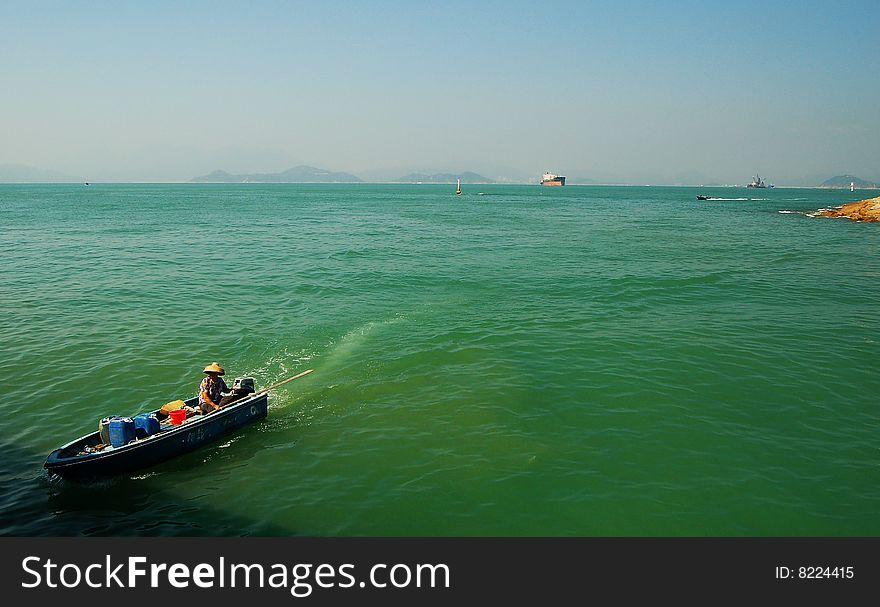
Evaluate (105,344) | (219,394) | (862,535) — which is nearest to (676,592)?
(862,535)

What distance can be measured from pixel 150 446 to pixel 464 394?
9671 mm

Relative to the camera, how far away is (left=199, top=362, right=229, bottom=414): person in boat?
1638 cm

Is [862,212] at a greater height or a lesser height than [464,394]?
greater

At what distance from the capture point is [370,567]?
33.7 ft

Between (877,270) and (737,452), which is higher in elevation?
(877,270)

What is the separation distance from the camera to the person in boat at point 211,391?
16.4 m

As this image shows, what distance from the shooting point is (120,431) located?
1420 cm

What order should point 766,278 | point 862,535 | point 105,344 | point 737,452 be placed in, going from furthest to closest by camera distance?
point 766,278
point 105,344
point 737,452
point 862,535

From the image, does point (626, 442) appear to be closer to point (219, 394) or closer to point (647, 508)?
point (647, 508)

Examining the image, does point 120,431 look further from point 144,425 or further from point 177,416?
point 177,416

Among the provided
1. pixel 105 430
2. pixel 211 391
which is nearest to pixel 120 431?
pixel 105 430

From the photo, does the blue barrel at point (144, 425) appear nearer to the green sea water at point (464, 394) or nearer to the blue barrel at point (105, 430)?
the blue barrel at point (105, 430)

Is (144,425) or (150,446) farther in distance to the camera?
(144,425)

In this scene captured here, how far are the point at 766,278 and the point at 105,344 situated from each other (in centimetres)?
3987
